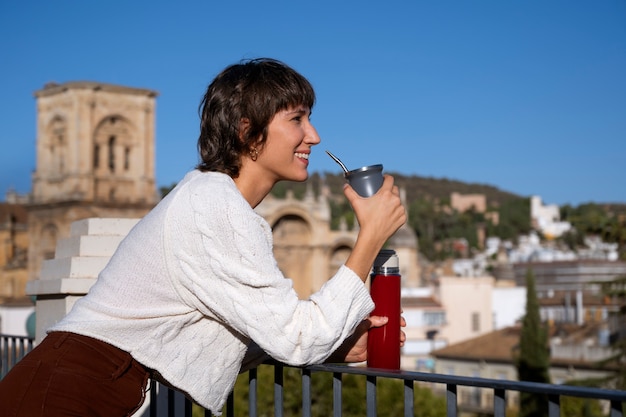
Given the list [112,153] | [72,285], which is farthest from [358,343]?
[112,153]

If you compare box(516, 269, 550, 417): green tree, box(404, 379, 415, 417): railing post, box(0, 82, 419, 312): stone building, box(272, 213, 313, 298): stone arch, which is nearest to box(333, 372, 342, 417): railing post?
box(404, 379, 415, 417): railing post

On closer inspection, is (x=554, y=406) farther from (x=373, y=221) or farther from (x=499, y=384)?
(x=373, y=221)

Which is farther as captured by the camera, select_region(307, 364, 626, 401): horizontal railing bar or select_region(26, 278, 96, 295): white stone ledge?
select_region(26, 278, 96, 295): white stone ledge

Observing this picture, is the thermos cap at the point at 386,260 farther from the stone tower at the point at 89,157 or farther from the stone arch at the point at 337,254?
the stone tower at the point at 89,157

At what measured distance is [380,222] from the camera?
232cm

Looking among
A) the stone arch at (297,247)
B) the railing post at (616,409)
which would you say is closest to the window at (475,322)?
the stone arch at (297,247)

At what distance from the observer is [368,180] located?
241cm

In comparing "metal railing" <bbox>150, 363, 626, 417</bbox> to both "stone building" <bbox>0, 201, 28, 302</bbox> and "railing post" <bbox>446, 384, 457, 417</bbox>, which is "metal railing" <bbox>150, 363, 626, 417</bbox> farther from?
"stone building" <bbox>0, 201, 28, 302</bbox>

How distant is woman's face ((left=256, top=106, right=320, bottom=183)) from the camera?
2350mm

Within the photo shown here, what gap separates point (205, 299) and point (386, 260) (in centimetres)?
51

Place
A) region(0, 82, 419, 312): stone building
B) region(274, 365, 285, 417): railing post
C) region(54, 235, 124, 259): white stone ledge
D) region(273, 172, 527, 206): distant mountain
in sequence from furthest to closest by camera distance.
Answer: region(273, 172, 527, 206): distant mountain → region(0, 82, 419, 312): stone building → region(54, 235, 124, 259): white stone ledge → region(274, 365, 285, 417): railing post

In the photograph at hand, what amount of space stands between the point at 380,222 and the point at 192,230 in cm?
44

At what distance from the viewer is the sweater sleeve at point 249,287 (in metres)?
2.16

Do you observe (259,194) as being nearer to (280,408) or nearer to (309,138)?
(309,138)
